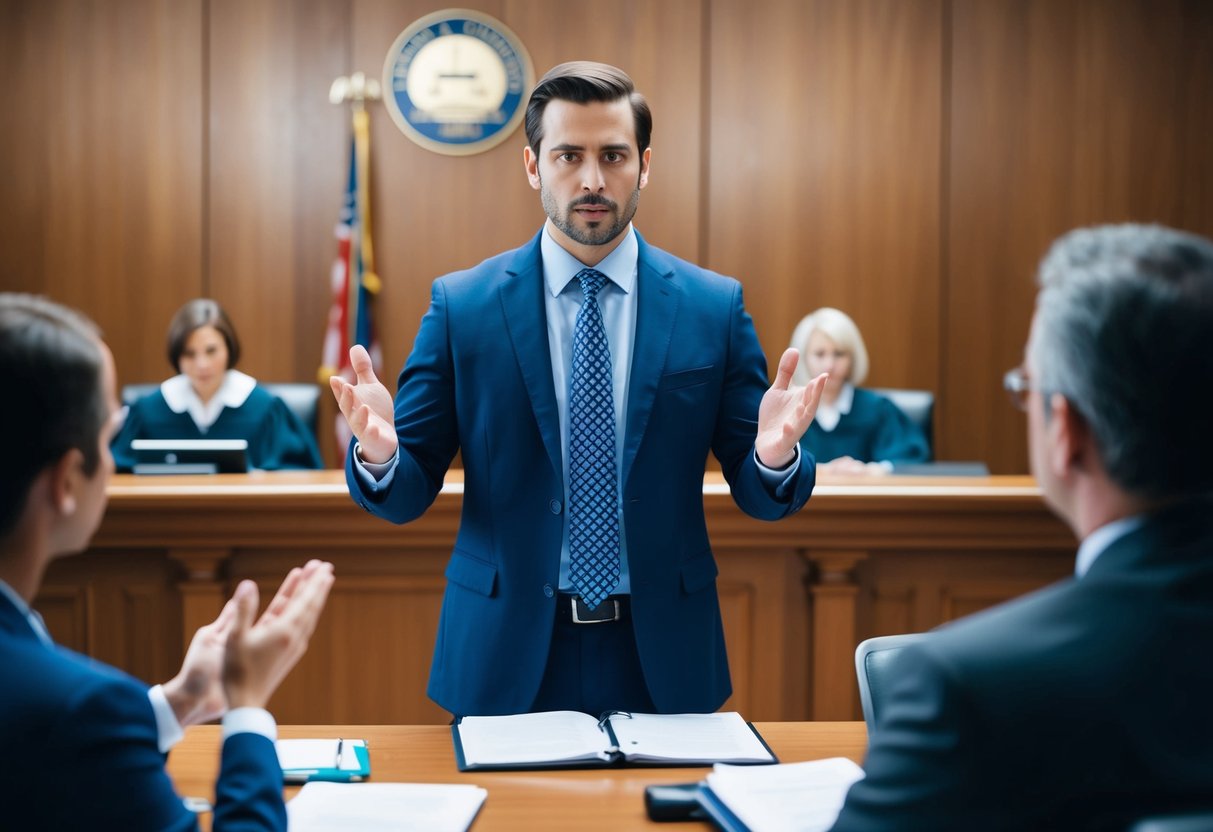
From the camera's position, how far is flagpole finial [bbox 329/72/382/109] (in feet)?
21.0

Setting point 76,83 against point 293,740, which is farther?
point 76,83

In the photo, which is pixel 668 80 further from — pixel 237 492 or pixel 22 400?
pixel 22 400

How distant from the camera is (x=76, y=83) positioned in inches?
253

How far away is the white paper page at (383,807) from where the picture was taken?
1.50m

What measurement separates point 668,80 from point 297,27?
2027 millimetres

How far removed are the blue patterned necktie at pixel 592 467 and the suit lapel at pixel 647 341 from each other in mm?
38

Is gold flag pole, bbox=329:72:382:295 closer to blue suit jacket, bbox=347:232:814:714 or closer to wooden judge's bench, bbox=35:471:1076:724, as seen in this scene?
wooden judge's bench, bbox=35:471:1076:724

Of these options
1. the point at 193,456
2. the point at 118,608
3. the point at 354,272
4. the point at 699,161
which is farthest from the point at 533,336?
the point at 699,161

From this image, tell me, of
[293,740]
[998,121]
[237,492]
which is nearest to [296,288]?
[237,492]

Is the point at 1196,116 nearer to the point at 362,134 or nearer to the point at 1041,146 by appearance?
the point at 1041,146

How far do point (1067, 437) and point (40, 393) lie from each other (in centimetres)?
102

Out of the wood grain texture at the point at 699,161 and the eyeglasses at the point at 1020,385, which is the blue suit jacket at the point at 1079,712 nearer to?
the eyeglasses at the point at 1020,385

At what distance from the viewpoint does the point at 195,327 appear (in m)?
5.18

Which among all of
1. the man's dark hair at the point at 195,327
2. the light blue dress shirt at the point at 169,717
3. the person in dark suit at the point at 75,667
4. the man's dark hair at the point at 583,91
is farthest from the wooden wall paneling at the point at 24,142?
A: the person in dark suit at the point at 75,667
